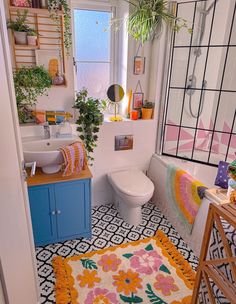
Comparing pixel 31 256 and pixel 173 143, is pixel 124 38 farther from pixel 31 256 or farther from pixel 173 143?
pixel 31 256

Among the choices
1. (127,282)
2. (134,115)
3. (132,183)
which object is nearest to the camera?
(127,282)

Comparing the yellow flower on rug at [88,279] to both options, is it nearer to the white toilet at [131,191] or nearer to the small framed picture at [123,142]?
the white toilet at [131,191]

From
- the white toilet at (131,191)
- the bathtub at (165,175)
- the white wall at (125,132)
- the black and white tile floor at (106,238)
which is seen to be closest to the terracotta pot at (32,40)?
the white wall at (125,132)

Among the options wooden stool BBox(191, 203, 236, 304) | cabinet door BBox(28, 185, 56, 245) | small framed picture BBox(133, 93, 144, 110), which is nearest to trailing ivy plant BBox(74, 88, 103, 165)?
small framed picture BBox(133, 93, 144, 110)

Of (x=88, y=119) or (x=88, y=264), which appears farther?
(x=88, y=119)

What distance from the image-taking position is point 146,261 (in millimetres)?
1926

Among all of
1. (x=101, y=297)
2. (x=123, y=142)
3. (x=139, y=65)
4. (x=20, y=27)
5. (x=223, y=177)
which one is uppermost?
(x=20, y=27)

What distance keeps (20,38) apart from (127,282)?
211 centimetres

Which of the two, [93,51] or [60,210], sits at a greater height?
[93,51]

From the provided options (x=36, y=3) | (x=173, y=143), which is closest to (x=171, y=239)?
(x=173, y=143)

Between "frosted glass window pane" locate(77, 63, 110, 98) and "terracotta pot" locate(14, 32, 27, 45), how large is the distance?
25.2 inches

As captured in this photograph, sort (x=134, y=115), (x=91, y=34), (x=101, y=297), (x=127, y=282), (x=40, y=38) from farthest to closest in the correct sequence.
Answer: (x=134, y=115)
(x=91, y=34)
(x=40, y=38)
(x=127, y=282)
(x=101, y=297)

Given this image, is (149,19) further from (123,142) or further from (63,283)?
(63,283)

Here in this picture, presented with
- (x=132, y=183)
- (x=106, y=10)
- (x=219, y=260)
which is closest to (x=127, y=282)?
(x=132, y=183)
